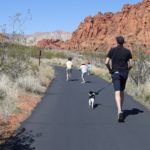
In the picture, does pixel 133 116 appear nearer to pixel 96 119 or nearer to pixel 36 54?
pixel 96 119

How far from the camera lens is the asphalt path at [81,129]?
33.5 feet

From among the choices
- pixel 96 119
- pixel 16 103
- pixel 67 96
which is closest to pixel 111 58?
pixel 96 119

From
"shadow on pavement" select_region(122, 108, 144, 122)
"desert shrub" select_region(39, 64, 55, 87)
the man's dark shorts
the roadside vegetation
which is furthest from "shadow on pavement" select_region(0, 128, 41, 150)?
"desert shrub" select_region(39, 64, 55, 87)

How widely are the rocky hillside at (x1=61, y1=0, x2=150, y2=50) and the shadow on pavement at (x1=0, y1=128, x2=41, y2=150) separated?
11497 cm

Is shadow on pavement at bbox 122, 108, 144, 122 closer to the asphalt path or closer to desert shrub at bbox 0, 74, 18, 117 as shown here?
the asphalt path

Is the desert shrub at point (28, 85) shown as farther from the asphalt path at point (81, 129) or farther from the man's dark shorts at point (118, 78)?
the man's dark shorts at point (118, 78)

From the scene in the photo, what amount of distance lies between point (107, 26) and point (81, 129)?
15171 centimetres

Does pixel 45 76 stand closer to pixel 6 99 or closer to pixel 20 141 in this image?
pixel 6 99

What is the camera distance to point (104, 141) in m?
10.6

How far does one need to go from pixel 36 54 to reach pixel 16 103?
47.7 metres

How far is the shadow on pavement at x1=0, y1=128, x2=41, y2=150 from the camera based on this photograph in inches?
388

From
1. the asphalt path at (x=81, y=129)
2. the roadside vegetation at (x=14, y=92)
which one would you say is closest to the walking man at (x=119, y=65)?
the asphalt path at (x=81, y=129)

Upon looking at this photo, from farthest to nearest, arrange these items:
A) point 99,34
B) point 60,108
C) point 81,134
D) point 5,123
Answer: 1. point 99,34
2. point 60,108
3. point 5,123
4. point 81,134

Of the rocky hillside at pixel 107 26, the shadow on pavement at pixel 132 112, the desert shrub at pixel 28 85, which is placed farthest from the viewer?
the rocky hillside at pixel 107 26
